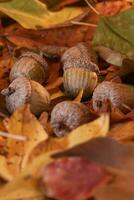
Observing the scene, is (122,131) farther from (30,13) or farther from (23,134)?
(30,13)

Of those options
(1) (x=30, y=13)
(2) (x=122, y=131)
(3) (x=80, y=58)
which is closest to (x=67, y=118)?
(2) (x=122, y=131)

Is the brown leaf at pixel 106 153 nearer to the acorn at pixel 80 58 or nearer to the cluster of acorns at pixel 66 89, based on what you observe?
the cluster of acorns at pixel 66 89

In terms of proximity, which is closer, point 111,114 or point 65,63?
point 111,114

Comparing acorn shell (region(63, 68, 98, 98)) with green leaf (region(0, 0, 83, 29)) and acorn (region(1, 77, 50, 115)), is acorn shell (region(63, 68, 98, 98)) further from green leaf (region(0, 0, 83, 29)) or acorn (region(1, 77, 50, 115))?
green leaf (region(0, 0, 83, 29))

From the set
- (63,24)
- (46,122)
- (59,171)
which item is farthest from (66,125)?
(63,24)

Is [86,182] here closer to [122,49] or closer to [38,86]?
[38,86]

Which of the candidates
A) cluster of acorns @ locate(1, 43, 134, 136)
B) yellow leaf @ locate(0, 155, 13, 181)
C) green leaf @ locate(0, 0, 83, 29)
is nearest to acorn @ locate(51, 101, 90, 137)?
cluster of acorns @ locate(1, 43, 134, 136)

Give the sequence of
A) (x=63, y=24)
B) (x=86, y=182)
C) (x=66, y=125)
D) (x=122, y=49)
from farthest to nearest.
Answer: (x=63, y=24) → (x=122, y=49) → (x=66, y=125) → (x=86, y=182)
